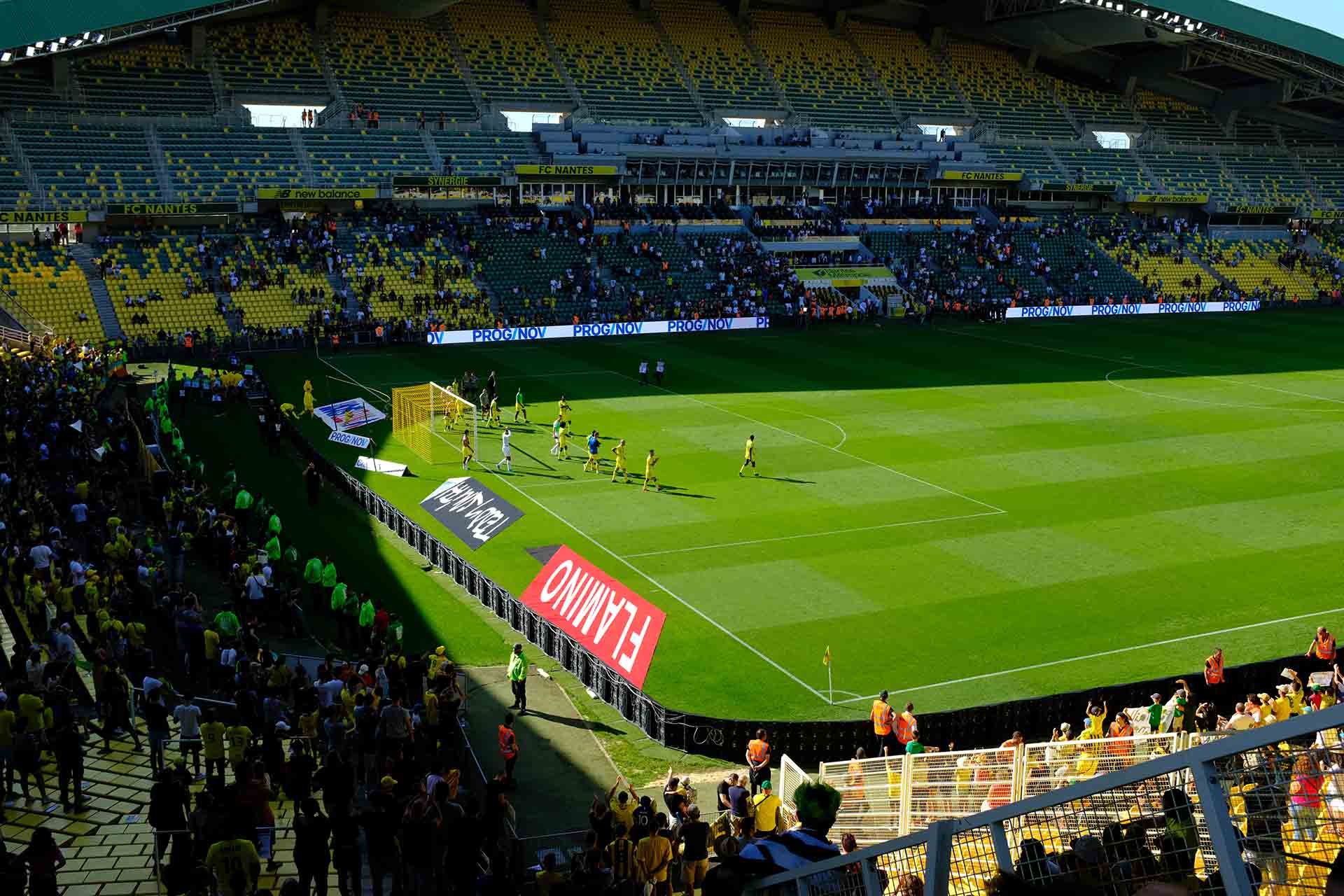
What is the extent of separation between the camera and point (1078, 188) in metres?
93.8

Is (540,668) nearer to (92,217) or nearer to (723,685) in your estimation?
(723,685)

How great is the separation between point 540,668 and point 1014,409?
3002 cm

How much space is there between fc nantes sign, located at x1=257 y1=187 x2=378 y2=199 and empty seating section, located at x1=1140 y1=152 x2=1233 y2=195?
60.9 metres

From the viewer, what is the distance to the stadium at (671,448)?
1392 cm

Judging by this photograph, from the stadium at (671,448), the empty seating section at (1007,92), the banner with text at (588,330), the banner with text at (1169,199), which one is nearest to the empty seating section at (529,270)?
the stadium at (671,448)

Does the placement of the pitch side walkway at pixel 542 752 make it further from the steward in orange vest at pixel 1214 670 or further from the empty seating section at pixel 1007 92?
the empty seating section at pixel 1007 92

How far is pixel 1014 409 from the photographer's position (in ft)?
161

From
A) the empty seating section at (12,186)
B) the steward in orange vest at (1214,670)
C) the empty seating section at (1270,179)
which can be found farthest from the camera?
the empty seating section at (1270,179)

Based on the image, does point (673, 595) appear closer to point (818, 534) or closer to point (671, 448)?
point (818, 534)

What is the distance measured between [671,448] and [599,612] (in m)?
22.6

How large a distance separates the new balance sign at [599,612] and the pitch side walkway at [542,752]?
170cm

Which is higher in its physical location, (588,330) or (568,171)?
(568,171)

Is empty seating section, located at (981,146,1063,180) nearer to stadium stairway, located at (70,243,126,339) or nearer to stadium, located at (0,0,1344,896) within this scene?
stadium, located at (0,0,1344,896)

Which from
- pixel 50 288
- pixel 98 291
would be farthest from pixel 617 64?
pixel 50 288
